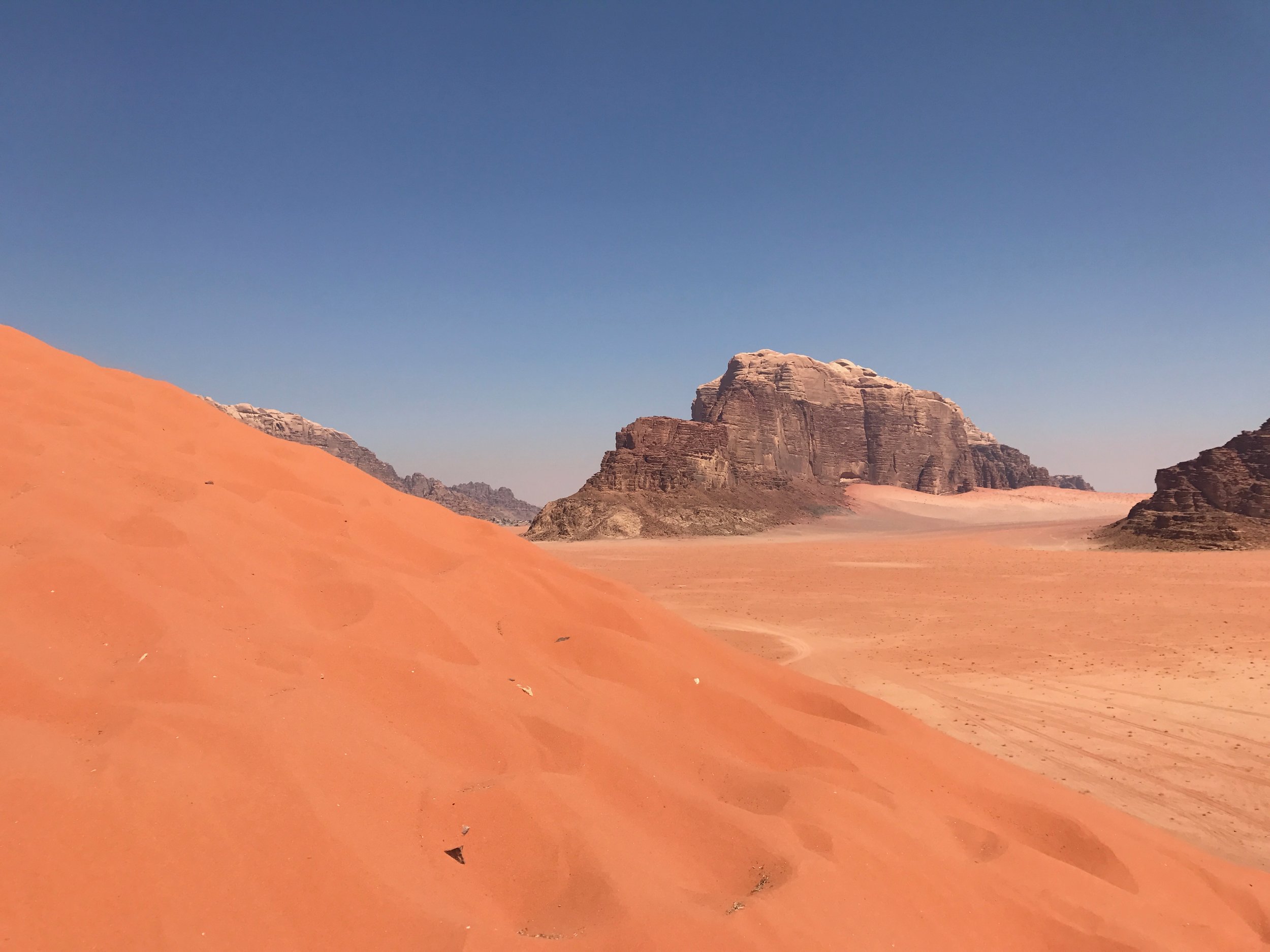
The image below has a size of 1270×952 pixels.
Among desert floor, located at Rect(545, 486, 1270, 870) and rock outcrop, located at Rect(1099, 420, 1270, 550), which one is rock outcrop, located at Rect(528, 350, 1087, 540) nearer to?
desert floor, located at Rect(545, 486, 1270, 870)

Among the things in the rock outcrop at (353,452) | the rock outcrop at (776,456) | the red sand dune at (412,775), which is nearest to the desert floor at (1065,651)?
the red sand dune at (412,775)

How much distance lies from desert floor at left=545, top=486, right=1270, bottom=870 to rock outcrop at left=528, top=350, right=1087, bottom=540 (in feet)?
87.6

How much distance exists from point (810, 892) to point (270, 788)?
2190 millimetres

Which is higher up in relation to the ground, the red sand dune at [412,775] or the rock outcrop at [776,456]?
the rock outcrop at [776,456]

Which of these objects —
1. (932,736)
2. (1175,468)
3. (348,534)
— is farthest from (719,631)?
(1175,468)

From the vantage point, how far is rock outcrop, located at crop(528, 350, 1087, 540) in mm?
61150

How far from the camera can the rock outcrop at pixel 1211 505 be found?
35.3 m

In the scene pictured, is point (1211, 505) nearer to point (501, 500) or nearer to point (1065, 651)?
point (1065, 651)

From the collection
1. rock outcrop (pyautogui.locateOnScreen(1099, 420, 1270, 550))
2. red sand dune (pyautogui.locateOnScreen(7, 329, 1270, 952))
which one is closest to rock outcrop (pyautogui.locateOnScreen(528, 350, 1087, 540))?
rock outcrop (pyautogui.locateOnScreen(1099, 420, 1270, 550))

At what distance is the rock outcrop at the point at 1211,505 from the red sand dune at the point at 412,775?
40.4 metres

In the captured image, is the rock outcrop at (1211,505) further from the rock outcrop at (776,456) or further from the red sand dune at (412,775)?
the red sand dune at (412,775)

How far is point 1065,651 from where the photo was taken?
13.0 metres

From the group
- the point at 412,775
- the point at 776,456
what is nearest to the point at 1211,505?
the point at 412,775

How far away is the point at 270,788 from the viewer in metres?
2.48
